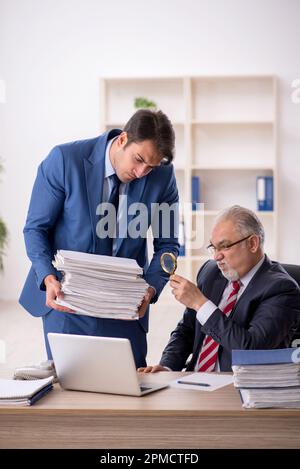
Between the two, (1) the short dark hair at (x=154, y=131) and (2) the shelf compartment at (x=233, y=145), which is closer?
(1) the short dark hair at (x=154, y=131)

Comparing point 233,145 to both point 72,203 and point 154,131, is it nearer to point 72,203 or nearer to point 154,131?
point 72,203

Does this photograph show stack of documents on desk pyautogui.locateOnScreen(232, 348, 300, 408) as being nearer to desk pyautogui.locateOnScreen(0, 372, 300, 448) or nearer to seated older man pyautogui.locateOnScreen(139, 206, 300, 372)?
desk pyautogui.locateOnScreen(0, 372, 300, 448)

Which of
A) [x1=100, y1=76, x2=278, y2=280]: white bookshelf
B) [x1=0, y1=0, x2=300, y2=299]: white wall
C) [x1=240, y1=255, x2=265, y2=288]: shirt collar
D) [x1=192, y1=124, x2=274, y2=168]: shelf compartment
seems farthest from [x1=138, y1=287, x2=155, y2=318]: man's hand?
[x1=0, y1=0, x2=300, y2=299]: white wall

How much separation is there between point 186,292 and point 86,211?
1.59 feet

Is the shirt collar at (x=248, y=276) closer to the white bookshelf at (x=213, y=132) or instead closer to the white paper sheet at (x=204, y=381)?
the white paper sheet at (x=204, y=381)

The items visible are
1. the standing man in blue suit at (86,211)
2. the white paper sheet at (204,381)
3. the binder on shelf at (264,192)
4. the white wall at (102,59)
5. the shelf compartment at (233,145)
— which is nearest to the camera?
the white paper sheet at (204,381)

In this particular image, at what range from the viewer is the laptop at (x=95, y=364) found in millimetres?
2004

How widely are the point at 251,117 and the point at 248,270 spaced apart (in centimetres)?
558

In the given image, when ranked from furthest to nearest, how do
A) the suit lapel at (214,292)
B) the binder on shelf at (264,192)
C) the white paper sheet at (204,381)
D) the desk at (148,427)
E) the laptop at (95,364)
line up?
the binder on shelf at (264,192) < the suit lapel at (214,292) < the white paper sheet at (204,381) < the laptop at (95,364) < the desk at (148,427)

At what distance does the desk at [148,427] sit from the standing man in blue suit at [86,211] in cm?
63

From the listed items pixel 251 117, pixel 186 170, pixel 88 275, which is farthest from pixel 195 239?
pixel 88 275

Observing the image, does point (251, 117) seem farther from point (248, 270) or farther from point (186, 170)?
point (248, 270)

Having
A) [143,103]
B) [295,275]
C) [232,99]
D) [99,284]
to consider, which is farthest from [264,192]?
[99,284]

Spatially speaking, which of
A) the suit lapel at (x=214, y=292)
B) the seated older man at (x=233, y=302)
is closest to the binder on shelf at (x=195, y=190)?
the seated older man at (x=233, y=302)
